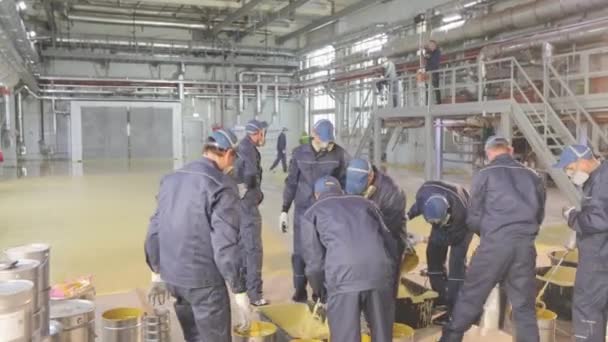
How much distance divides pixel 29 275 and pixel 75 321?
23.1 inches

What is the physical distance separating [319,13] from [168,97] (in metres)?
7.24

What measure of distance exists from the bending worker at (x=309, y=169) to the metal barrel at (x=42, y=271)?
2.08 m

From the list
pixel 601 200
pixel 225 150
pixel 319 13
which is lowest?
pixel 601 200

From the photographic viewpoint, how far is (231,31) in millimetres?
23188

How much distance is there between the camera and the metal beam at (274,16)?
1628cm

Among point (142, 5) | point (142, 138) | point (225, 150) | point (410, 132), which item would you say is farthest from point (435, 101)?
point (142, 138)

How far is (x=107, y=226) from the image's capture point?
8.12 metres

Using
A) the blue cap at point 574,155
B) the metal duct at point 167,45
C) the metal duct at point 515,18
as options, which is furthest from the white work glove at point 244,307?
the metal duct at point 167,45

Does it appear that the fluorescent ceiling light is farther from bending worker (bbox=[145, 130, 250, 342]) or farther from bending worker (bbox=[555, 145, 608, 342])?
bending worker (bbox=[145, 130, 250, 342])

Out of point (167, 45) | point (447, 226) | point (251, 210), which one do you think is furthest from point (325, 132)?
point (167, 45)

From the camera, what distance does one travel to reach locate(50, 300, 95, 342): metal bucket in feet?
10.1

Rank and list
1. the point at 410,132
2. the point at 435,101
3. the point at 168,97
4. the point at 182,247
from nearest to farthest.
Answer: the point at 182,247
the point at 435,101
the point at 410,132
the point at 168,97

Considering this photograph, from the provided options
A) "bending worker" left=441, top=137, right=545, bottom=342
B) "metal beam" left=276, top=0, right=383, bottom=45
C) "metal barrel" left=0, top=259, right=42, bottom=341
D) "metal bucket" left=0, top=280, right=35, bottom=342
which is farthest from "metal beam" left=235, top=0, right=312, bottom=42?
"metal bucket" left=0, top=280, right=35, bottom=342

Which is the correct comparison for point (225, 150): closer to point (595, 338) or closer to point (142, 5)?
point (595, 338)
